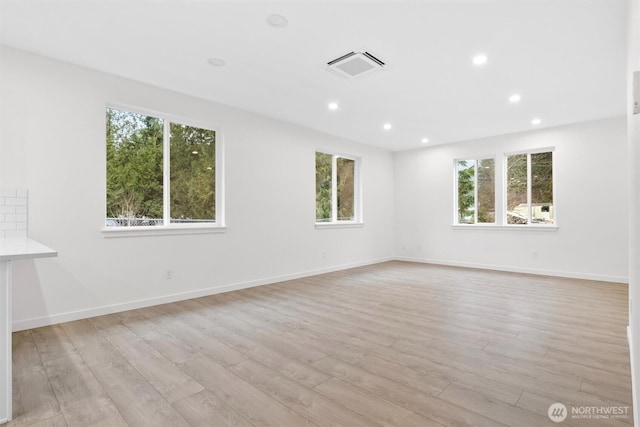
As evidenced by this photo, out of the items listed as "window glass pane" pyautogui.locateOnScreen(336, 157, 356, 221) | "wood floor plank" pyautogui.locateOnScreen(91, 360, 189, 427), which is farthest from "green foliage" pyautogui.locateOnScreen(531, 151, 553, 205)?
"wood floor plank" pyautogui.locateOnScreen(91, 360, 189, 427)

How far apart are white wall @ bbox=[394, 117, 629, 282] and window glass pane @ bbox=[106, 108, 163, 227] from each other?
5.48 metres

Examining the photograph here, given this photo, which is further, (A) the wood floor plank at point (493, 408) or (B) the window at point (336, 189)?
(B) the window at point (336, 189)

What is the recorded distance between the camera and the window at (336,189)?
618cm

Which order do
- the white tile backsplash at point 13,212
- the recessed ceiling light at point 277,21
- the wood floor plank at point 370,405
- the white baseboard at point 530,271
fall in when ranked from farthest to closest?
the white baseboard at point 530,271 → the white tile backsplash at point 13,212 → the recessed ceiling light at point 277,21 → the wood floor plank at point 370,405

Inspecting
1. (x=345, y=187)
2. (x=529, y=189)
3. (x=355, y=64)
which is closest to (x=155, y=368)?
(x=355, y=64)

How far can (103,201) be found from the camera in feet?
11.5

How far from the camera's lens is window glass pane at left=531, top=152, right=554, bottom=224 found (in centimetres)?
580

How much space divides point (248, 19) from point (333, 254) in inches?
173

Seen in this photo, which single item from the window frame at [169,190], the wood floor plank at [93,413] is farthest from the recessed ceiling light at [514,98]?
the wood floor plank at [93,413]

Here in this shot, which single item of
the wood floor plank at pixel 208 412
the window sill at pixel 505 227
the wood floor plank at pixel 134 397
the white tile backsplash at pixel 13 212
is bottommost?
the wood floor plank at pixel 134 397

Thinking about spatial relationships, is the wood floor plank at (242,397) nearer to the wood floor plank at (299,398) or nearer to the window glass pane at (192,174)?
the wood floor plank at (299,398)

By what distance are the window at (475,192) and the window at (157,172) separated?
5112 mm

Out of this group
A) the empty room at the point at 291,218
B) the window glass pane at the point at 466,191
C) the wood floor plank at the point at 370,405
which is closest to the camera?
the wood floor plank at the point at 370,405

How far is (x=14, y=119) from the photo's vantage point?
3.00 meters
